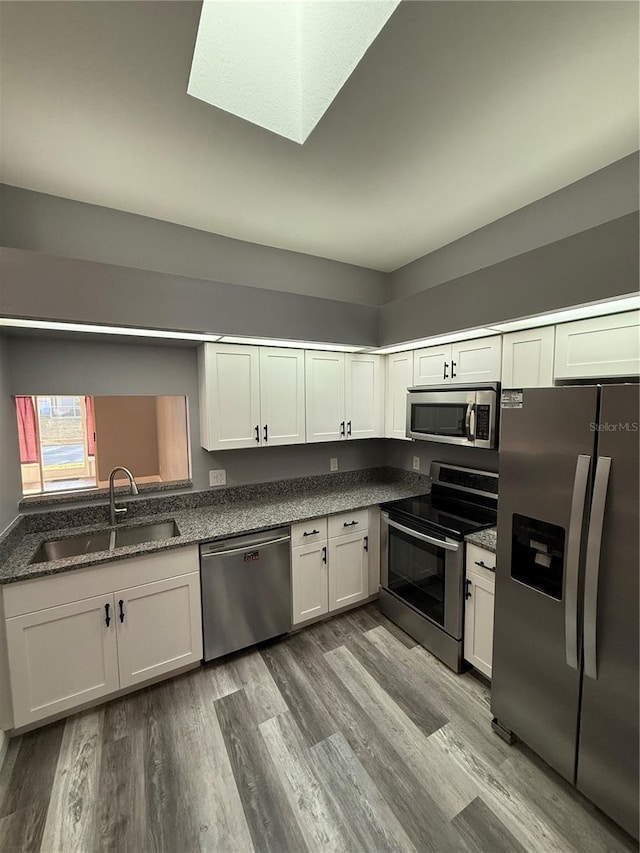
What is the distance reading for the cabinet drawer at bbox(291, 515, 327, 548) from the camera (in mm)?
2377

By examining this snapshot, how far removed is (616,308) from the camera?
161 centimetres

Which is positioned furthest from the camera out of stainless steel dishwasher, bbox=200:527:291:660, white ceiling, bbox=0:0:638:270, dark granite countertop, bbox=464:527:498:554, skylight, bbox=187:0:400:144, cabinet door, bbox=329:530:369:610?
cabinet door, bbox=329:530:369:610

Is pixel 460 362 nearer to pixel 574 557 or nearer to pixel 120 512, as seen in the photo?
pixel 574 557

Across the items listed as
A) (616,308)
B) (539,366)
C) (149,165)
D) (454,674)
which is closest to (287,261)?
(149,165)

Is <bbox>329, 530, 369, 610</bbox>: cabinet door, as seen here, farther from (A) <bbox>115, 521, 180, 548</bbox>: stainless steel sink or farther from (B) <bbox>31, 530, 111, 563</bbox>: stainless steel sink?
(B) <bbox>31, 530, 111, 563</bbox>: stainless steel sink

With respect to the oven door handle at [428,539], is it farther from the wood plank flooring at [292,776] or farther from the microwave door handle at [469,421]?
the wood plank flooring at [292,776]

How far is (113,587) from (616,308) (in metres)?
2.85

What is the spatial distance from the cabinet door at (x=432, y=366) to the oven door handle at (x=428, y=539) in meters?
1.07

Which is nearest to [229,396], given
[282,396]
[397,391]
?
[282,396]

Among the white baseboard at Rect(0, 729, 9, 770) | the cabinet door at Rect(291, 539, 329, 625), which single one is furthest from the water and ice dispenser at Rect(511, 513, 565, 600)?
the white baseboard at Rect(0, 729, 9, 770)

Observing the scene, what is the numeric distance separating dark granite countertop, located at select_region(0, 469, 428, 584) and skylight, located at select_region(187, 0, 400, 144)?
211 centimetres

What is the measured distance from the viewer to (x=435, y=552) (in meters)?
2.23

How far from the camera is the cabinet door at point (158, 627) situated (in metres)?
1.90

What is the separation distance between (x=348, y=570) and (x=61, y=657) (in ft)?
5.81
